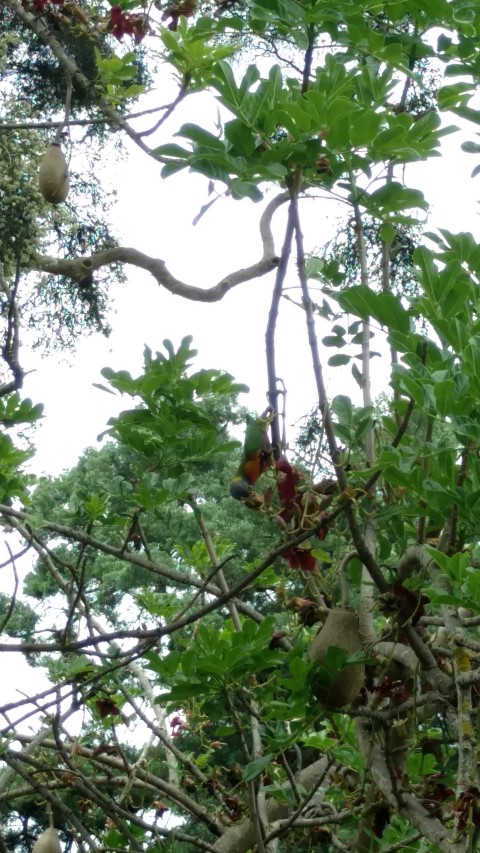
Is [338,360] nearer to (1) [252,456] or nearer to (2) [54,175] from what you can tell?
(1) [252,456]

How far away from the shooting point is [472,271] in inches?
55.7

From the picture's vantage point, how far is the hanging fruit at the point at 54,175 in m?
2.82

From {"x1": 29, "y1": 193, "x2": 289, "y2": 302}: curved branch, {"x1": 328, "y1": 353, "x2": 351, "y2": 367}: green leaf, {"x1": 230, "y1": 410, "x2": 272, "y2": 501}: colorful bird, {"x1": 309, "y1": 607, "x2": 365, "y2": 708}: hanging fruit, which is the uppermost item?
{"x1": 29, "y1": 193, "x2": 289, "y2": 302}: curved branch

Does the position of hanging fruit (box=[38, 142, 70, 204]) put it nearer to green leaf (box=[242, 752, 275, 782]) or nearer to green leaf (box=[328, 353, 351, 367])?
green leaf (box=[328, 353, 351, 367])

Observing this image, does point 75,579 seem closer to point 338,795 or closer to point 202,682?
point 202,682

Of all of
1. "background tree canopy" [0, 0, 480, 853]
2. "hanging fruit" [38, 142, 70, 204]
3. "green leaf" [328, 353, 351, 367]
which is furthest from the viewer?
"hanging fruit" [38, 142, 70, 204]

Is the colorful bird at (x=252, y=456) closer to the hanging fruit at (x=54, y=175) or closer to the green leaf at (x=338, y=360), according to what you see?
the green leaf at (x=338, y=360)

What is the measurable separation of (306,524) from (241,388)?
546mm

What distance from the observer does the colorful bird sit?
4.34 feet

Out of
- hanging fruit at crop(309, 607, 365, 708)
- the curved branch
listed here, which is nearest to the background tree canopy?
hanging fruit at crop(309, 607, 365, 708)

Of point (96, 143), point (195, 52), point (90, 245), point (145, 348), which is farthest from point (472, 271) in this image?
point (96, 143)

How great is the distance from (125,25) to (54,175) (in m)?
0.55

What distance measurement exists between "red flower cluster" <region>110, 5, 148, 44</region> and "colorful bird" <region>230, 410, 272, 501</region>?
1417 mm

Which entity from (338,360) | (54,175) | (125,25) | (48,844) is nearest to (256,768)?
(338,360)
